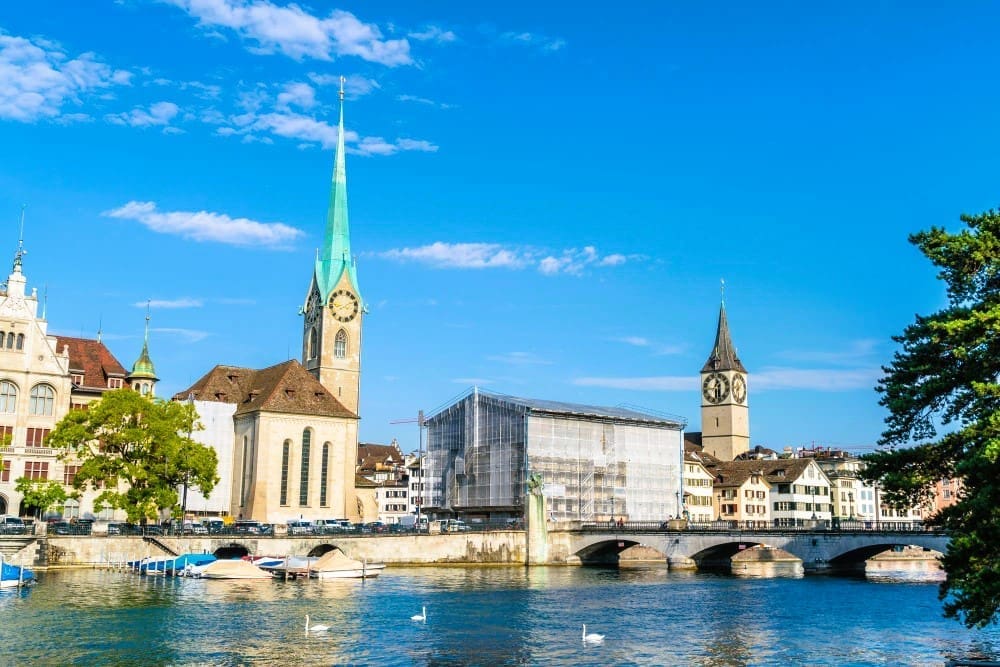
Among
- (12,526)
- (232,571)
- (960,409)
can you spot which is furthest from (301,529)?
(960,409)

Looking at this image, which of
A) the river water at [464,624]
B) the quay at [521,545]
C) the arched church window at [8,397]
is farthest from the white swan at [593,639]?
the arched church window at [8,397]

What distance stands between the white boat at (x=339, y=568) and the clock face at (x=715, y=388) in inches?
4459

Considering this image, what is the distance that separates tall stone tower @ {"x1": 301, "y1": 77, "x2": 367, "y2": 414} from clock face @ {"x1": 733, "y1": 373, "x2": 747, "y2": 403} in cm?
7597

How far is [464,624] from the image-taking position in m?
46.3

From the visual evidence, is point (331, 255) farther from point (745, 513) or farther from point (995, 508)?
point (995, 508)

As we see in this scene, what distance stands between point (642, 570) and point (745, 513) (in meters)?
47.7

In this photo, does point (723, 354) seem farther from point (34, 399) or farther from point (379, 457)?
point (34, 399)

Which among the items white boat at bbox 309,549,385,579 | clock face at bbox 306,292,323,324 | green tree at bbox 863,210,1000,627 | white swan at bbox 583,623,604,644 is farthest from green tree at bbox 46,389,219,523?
green tree at bbox 863,210,1000,627

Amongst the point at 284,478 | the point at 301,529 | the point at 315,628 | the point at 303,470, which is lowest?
the point at 315,628

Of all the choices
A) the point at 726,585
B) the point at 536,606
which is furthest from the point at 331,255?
the point at 536,606

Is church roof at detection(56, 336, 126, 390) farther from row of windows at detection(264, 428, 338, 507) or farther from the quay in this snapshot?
the quay

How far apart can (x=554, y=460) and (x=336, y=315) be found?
33.8 meters

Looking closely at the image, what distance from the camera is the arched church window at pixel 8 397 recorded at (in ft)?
273

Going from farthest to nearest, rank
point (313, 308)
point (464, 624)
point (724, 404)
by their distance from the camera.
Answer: point (724, 404) → point (313, 308) → point (464, 624)
